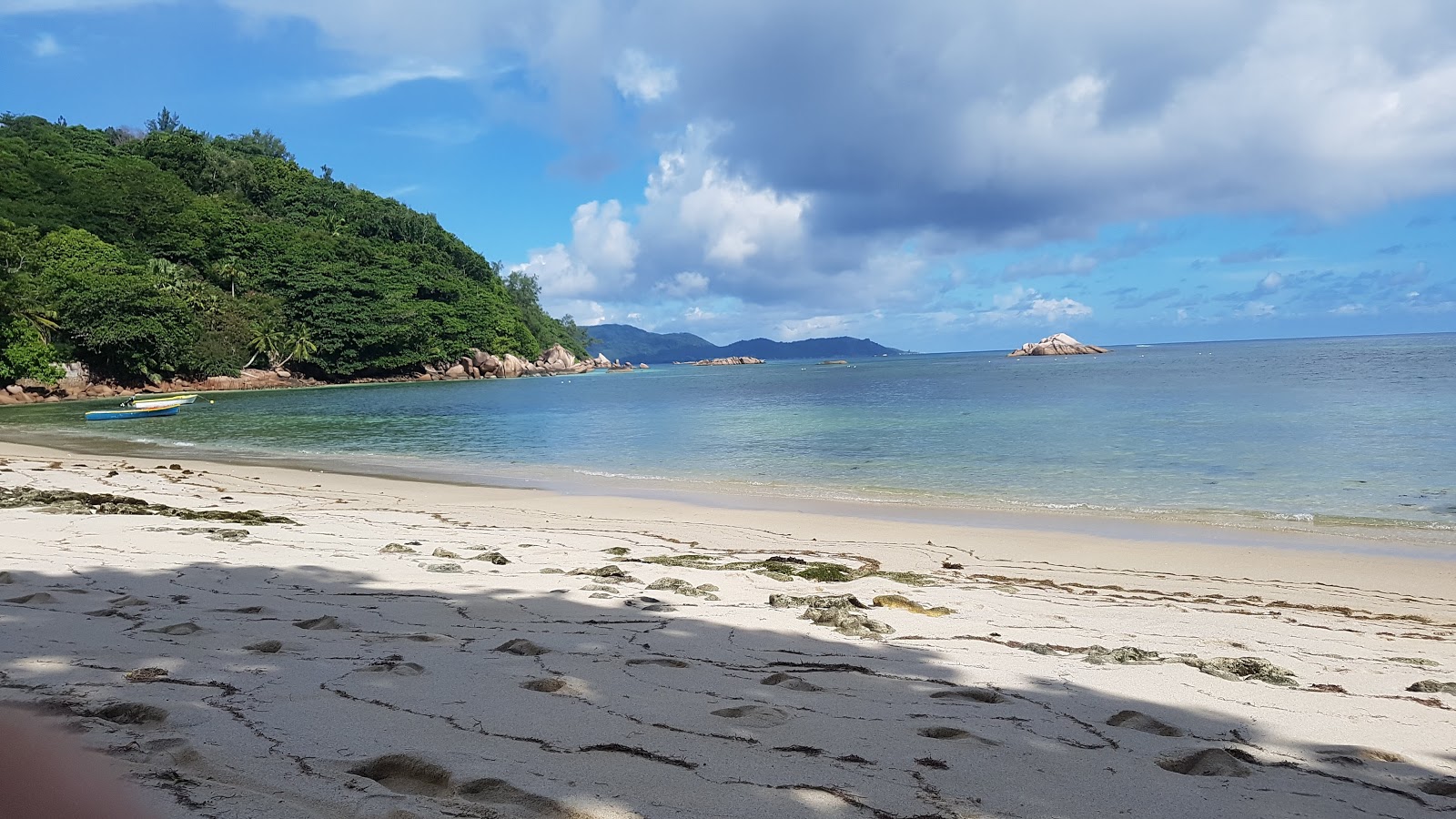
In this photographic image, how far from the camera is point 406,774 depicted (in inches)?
98.2

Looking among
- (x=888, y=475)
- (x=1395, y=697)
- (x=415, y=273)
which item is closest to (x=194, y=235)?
(x=415, y=273)

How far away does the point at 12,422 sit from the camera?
116ft

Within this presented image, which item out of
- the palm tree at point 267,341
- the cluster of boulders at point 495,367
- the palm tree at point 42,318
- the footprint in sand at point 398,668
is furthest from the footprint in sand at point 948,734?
the cluster of boulders at point 495,367

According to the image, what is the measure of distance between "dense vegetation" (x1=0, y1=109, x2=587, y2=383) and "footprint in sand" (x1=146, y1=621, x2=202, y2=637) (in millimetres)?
62900

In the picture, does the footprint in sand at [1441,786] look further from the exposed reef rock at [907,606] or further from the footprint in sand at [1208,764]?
the exposed reef rock at [907,606]

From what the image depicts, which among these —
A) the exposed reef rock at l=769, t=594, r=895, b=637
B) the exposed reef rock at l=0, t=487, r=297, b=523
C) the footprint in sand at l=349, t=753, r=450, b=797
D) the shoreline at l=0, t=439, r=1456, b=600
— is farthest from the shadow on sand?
the shoreline at l=0, t=439, r=1456, b=600

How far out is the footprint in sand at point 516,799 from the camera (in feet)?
7.35

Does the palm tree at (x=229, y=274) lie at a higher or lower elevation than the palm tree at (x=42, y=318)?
higher

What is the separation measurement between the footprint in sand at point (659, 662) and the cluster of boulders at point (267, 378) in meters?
65.4

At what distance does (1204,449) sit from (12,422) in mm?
45538

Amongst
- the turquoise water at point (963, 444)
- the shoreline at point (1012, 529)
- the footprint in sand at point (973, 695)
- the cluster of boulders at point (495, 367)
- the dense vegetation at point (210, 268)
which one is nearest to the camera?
the footprint in sand at point (973, 695)

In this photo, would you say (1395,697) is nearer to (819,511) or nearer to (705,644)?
(705,644)

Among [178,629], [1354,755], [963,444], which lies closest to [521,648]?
[178,629]

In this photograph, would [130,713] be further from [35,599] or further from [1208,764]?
[1208,764]
